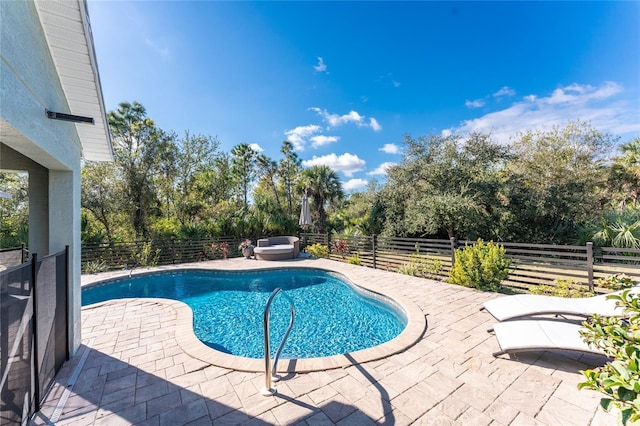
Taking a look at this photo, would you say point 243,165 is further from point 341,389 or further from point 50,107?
point 341,389

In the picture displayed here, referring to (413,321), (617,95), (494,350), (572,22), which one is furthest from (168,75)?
(617,95)

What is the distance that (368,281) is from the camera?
305 inches

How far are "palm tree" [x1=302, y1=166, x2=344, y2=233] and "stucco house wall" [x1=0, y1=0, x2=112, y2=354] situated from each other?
1229 centimetres

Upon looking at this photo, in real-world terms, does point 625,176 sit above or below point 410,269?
above

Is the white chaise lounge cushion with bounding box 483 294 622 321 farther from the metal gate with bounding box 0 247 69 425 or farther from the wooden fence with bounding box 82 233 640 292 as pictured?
the metal gate with bounding box 0 247 69 425

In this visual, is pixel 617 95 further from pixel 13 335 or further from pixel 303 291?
pixel 13 335

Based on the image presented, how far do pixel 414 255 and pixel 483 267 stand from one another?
2.32 metres

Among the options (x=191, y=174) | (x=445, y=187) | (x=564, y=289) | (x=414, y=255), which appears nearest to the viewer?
(x=564, y=289)

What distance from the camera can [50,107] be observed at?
272cm

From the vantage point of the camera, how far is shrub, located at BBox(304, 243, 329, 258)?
40.5 feet

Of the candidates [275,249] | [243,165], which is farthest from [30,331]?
[243,165]

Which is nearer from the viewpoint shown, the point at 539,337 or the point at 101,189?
the point at 539,337

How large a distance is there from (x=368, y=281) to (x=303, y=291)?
2101mm

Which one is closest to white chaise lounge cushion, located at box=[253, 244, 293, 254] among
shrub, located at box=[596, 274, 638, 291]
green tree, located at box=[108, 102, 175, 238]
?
green tree, located at box=[108, 102, 175, 238]
